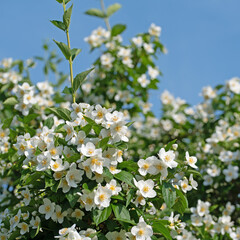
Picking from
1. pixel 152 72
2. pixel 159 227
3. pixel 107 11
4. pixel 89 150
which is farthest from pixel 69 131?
pixel 107 11

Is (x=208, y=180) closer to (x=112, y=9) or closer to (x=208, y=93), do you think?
(x=208, y=93)

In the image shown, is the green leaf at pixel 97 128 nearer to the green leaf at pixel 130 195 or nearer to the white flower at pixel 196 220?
the green leaf at pixel 130 195

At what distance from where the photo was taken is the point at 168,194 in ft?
6.63

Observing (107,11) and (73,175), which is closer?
(73,175)

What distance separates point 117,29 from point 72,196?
2886 millimetres

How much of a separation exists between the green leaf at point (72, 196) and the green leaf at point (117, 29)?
2839mm

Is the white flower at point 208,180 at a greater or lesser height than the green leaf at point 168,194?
greater

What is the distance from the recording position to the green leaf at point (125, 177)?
1.99 metres

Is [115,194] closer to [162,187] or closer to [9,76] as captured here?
[162,187]

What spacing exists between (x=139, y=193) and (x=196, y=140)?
2.82 m

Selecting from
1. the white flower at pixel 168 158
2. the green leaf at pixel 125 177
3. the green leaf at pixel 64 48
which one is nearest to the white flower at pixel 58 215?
the green leaf at pixel 125 177

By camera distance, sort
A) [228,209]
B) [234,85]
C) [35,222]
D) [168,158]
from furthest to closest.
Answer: [234,85] → [228,209] → [35,222] → [168,158]

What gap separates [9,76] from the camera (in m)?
4.08

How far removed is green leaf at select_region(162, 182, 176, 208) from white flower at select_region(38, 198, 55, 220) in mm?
555
